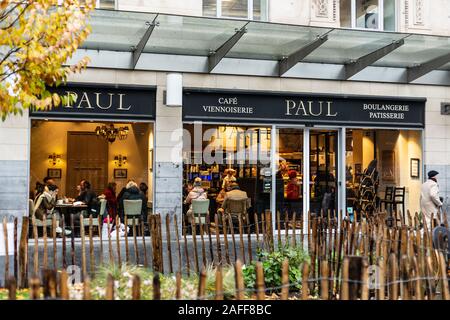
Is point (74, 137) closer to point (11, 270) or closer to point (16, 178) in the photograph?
point (16, 178)

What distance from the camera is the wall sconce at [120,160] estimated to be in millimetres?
14921

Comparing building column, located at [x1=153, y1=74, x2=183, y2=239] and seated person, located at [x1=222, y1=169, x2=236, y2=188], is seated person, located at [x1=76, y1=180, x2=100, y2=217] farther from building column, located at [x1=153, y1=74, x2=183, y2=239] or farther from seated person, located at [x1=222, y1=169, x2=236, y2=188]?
seated person, located at [x1=222, y1=169, x2=236, y2=188]

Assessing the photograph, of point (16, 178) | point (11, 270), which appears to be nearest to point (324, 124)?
point (16, 178)

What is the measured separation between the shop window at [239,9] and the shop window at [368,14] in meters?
2.31

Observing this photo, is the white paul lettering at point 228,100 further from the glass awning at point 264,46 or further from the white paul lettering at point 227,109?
the glass awning at point 264,46

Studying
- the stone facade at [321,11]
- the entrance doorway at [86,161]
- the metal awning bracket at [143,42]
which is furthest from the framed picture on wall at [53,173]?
the stone facade at [321,11]

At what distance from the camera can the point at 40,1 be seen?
7566mm

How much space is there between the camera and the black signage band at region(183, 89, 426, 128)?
14633 mm

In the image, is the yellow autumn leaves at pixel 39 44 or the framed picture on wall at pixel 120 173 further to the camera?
the framed picture on wall at pixel 120 173

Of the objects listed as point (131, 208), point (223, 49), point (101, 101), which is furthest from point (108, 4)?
point (131, 208)

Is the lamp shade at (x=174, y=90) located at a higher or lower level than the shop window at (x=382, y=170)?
higher

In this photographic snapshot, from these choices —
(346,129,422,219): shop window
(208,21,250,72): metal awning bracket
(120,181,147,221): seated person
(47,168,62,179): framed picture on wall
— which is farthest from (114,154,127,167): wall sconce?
(346,129,422,219): shop window
